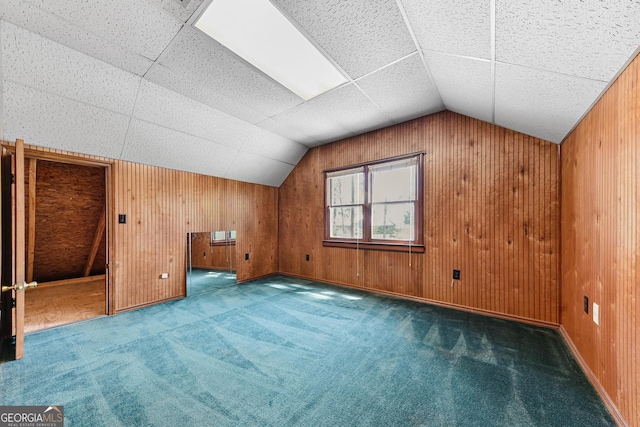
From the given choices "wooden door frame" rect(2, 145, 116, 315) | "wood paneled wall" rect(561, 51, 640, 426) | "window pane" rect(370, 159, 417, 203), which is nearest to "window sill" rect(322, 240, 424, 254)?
"window pane" rect(370, 159, 417, 203)

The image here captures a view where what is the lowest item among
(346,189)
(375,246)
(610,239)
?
(375,246)

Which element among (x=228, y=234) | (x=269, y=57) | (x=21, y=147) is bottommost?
(x=228, y=234)

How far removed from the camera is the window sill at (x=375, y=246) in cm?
364

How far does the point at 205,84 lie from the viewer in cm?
261

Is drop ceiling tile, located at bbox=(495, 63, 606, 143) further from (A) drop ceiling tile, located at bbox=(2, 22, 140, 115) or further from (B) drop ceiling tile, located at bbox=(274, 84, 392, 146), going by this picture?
(A) drop ceiling tile, located at bbox=(2, 22, 140, 115)

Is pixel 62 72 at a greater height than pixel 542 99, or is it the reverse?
pixel 62 72

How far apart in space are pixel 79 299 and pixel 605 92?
6801 mm

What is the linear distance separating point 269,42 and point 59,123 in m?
2.53

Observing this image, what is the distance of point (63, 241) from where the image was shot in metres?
4.75

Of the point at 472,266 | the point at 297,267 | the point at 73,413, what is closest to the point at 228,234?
the point at 297,267

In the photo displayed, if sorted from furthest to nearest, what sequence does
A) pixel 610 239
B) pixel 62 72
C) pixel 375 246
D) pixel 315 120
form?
pixel 375 246
pixel 315 120
pixel 62 72
pixel 610 239

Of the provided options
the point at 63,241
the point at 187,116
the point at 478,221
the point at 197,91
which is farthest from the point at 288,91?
the point at 63,241

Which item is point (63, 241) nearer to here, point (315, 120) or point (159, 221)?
point (159, 221)

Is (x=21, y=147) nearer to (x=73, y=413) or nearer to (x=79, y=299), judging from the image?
(x=73, y=413)
